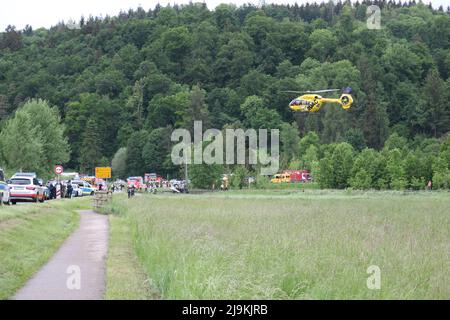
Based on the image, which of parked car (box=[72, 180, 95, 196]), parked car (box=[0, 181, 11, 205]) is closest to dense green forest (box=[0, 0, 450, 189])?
parked car (box=[72, 180, 95, 196])

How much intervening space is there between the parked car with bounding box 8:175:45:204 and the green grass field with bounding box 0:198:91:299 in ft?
25.5

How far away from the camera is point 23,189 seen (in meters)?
45.7

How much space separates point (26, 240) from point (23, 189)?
22110 millimetres

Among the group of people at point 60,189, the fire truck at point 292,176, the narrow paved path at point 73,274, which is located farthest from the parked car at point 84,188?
the narrow paved path at point 73,274

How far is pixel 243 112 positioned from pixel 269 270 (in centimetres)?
16391

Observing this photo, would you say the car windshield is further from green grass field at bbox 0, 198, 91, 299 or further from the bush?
the bush

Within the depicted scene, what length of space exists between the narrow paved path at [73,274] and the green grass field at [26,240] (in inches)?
10.5

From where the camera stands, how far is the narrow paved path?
48.8ft

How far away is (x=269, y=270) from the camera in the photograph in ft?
53.0

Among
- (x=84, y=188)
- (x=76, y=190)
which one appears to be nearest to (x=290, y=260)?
(x=76, y=190)

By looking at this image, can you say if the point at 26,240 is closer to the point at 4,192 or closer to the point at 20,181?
the point at 4,192
